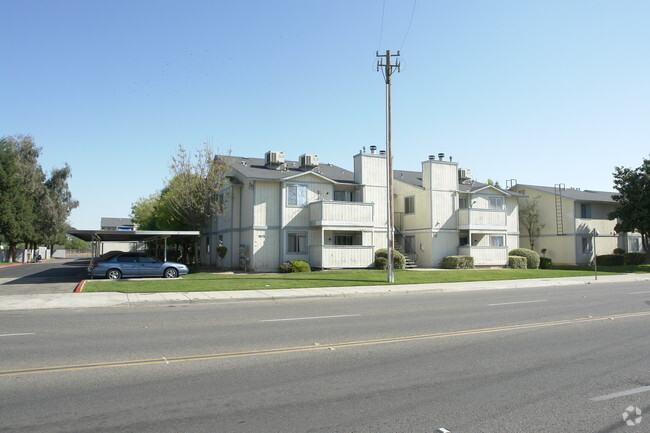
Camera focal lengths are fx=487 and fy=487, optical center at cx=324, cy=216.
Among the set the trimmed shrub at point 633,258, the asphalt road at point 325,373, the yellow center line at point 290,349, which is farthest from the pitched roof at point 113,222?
the yellow center line at point 290,349

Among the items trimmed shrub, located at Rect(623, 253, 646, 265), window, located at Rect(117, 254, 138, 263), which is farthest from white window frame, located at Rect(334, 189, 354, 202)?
trimmed shrub, located at Rect(623, 253, 646, 265)

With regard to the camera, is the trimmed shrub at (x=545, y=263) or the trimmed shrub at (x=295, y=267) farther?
the trimmed shrub at (x=545, y=263)

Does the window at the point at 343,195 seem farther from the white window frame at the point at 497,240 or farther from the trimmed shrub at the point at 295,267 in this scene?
the white window frame at the point at 497,240

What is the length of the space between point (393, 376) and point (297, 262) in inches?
905

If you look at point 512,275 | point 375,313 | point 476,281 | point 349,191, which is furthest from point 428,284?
point 349,191

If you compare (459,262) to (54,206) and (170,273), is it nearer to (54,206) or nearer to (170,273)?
(170,273)

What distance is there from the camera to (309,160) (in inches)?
1356

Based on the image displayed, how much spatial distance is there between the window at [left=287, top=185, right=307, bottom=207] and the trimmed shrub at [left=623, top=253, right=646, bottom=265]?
2779 centimetres

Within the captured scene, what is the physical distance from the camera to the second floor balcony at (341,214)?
30670 millimetres

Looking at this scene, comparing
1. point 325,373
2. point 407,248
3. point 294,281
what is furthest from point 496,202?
point 325,373

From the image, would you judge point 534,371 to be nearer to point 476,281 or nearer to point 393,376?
point 393,376

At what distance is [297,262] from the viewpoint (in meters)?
29.6

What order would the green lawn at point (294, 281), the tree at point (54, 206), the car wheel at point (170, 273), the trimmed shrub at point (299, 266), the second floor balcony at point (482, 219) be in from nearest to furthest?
the green lawn at point (294, 281), the car wheel at point (170, 273), the trimmed shrub at point (299, 266), the second floor balcony at point (482, 219), the tree at point (54, 206)

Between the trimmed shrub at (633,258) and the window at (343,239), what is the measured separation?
2393cm
